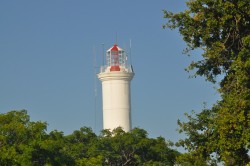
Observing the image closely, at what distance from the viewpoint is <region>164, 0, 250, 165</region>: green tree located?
32.6m

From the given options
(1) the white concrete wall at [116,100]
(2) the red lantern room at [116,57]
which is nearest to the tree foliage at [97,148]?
(1) the white concrete wall at [116,100]

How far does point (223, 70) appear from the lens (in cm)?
3562

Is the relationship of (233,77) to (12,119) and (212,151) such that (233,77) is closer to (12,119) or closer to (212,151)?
(212,151)

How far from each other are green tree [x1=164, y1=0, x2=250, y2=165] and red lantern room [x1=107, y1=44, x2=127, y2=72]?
6551 cm

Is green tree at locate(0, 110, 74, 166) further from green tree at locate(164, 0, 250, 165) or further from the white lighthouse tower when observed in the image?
the white lighthouse tower

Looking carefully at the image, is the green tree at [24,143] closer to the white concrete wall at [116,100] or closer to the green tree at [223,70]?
the green tree at [223,70]

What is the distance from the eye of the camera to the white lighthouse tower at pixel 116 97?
96.2 meters

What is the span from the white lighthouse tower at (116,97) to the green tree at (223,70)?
2348 inches

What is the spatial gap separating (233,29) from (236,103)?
134 inches

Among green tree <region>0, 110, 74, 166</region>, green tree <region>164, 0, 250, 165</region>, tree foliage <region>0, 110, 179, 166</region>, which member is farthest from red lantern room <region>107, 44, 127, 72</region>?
green tree <region>164, 0, 250, 165</region>

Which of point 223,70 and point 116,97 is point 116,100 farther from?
point 223,70

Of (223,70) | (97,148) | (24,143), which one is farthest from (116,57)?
(223,70)

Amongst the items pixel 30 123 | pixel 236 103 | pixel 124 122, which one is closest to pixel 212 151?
pixel 236 103

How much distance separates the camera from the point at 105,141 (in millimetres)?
82875
